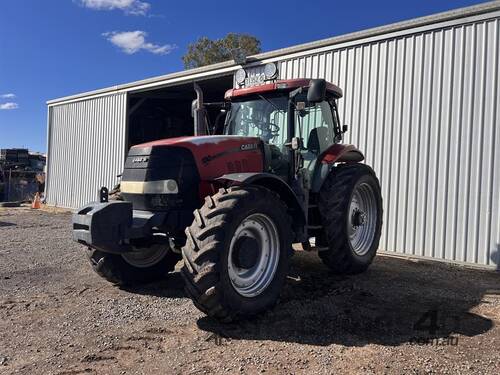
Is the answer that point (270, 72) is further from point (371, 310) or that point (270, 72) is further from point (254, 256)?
point (371, 310)

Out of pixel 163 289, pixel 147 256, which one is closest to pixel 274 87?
pixel 147 256

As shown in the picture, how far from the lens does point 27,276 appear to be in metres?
6.66

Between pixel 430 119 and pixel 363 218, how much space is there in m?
2.71

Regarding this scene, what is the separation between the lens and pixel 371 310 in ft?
16.1

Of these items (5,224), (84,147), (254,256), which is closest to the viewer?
(254,256)

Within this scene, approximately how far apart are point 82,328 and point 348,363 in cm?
246

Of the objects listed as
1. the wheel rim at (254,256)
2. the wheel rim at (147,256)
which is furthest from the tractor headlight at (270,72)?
the wheel rim at (147,256)

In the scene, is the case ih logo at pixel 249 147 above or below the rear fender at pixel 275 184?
above

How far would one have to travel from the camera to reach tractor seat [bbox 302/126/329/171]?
604 centimetres

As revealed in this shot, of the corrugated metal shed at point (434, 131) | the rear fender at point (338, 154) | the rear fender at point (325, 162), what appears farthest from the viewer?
the corrugated metal shed at point (434, 131)

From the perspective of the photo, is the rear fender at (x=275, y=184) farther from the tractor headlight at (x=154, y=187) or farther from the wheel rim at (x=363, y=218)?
the wheel rim at (x=363, y=218)

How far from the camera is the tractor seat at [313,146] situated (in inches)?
238

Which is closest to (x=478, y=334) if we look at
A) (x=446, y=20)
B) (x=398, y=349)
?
(x=398, y=349)

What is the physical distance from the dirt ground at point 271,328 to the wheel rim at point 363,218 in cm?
43
